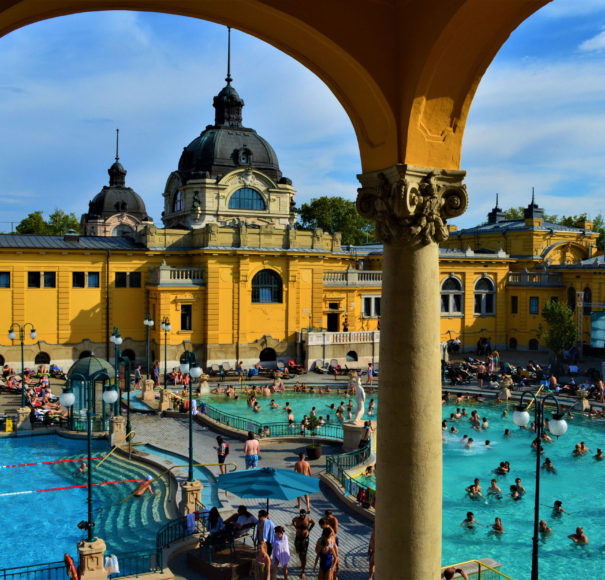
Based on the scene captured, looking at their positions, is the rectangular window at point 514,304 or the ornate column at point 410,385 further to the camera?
the rectangular window at point 514,304

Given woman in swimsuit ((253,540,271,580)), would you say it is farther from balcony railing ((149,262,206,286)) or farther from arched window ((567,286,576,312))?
arched window ((567,286,576,312))

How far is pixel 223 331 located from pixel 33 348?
1076 centimetres

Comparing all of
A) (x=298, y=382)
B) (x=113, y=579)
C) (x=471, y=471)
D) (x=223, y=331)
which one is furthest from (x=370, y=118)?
(x=223, y=331)

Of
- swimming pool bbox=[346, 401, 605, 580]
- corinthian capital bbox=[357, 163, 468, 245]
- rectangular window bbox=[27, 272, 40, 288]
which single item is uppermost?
rectangular window bbox=[27, 272, 40, 288]

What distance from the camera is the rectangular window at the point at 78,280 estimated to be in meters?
37.1

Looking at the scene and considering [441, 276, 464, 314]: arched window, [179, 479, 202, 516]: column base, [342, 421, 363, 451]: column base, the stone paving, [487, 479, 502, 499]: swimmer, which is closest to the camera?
the stone paving

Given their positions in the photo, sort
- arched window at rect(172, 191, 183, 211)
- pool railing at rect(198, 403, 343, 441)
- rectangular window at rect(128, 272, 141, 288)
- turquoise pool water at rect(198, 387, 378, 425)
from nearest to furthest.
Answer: pool railing at rect(198, 403, 343, 441) → turquoise pool water at rect(198, 387, 378, 425) → rectangular window at rect(128, 272, 141, 288) → arched window at rect(172, 191, 183, 211)

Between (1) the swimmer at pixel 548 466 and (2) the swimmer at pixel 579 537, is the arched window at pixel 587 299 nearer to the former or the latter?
(1) the swimmer at pixel 548 466

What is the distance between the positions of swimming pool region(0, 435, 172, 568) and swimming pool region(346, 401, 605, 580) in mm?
7825

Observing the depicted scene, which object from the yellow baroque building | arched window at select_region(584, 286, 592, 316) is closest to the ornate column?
the yellow baroque building

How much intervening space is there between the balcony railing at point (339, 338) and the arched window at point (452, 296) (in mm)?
8808

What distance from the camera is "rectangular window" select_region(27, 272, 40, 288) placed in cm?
3597

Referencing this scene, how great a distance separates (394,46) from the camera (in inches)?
214

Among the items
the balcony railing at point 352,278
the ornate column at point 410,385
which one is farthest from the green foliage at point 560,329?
the ornate column at point 410,385
